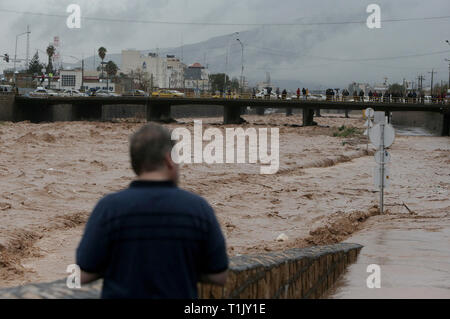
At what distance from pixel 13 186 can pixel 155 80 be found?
577 ft

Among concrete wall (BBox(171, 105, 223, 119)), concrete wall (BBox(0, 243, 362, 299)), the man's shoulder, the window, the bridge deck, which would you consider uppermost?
the window

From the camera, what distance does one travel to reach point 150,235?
10.6 ft

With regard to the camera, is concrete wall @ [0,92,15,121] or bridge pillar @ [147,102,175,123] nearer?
concrete wall @ [0,92,15,121]

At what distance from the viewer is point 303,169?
118ft

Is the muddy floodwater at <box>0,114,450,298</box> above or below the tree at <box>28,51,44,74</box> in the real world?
below

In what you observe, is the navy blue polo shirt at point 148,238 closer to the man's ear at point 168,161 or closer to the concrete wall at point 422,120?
the man's ear at point 168,161

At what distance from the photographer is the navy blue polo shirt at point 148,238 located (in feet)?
10.6

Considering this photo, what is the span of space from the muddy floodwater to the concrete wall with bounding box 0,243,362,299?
468 mm

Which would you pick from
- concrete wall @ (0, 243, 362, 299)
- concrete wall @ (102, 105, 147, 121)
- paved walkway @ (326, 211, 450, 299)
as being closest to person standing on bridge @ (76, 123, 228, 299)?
concrete wall @ (0, 243, 362, 299)

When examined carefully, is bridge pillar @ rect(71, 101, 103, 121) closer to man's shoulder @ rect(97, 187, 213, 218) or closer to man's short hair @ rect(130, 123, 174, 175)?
man's short hair @ rect(130, 123, 174, 175)

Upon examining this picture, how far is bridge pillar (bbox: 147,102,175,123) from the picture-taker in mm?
79000

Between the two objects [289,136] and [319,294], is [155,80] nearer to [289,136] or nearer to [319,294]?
[289,136]

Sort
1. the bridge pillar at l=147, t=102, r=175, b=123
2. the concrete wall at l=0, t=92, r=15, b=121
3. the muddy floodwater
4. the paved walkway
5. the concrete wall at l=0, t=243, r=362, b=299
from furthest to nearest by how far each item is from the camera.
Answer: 1. the bridge pillar at l=147, t=102, r=175, b=123
2. the concrete wall at l=0, t=92, r=15, b=121
3. the muddy floodwater
4. the paved walkway
5. the concrete wall at l=0, t=243, r=362, b=299
